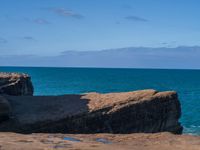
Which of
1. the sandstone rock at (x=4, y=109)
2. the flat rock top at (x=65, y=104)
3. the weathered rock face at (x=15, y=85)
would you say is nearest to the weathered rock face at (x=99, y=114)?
the flat rock top at (x=65, y=104)

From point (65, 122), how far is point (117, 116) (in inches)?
111

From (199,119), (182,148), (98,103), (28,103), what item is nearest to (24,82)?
(28,103)

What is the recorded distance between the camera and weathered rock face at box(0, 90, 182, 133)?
78.4ft

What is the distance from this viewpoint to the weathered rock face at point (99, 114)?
78.4 ft

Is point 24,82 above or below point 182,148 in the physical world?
above

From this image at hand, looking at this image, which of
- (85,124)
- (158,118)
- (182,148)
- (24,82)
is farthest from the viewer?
(24,82)

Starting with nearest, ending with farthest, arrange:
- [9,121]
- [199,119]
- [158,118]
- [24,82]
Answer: [9,121]
[158,118]
[24,82]
[199,119]

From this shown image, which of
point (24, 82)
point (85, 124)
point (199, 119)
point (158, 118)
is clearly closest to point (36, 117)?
point (85, 124)

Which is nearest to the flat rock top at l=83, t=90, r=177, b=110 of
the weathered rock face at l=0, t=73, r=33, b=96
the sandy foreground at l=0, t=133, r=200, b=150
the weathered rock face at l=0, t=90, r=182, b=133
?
the weathered rock face at l=0, t=90, r=182, b=133

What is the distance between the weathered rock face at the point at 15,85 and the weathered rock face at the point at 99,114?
929cm

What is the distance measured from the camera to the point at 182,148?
58.7 ft

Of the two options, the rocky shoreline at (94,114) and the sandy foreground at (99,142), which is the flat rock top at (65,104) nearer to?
the rocky shoreline at (94,114)

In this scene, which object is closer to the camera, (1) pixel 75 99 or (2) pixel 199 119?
(1) pixel 75 99

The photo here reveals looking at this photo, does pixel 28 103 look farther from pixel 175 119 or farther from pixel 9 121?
pixel 175 119
